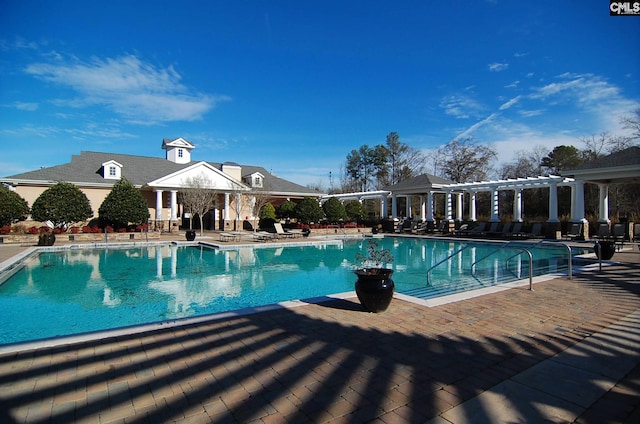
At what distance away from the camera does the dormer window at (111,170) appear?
2672 cm

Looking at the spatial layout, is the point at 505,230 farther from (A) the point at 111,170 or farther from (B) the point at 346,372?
(A) the point at 111,170

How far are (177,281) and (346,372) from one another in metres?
8.48

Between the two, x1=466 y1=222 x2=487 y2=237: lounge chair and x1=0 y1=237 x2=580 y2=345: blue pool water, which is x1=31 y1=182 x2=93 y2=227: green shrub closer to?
x1=0 y1=237 x2=580 y2=345: blue pool water

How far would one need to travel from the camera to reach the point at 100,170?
2720 centimetres

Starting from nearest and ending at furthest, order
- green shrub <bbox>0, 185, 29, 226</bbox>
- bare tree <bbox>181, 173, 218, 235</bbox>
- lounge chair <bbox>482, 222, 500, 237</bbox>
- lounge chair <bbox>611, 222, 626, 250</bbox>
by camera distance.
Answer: lounge chair <bbox>611, 222, 626, 250</bbox>
green shrub <bbox>0, 185, 29, 226</bbox>
lounge chair <bbox>482, 222, 500, 237</bbox>
bare tree <bbox>181, 173, 218, 235</bbox>

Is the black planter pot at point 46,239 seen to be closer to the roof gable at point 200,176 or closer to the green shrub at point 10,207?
the green shrub at point 10,207

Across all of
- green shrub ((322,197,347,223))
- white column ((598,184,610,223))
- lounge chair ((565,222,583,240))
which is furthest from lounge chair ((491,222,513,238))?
green shrub ((322,197,347,223))

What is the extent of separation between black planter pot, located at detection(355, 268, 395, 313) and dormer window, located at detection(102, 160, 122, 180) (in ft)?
89.7

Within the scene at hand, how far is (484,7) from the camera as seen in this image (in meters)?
12.5

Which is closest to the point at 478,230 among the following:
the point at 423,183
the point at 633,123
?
the point at 423,183

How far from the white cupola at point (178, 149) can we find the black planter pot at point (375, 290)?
101 feet

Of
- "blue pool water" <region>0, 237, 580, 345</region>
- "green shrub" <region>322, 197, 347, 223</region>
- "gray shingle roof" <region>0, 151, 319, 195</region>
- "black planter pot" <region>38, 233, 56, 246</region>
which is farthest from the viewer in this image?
"green shrub" <region>322, 197, 347, 223</region>

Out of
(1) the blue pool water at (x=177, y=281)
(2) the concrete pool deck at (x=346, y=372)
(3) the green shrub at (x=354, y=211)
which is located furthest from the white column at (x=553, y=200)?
(2) the concrete pool deck at (x=346, y=372)

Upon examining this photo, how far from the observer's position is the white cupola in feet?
106
